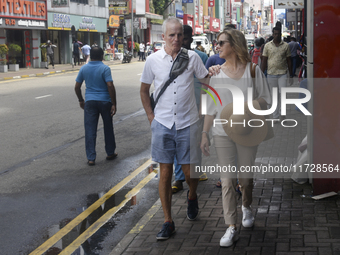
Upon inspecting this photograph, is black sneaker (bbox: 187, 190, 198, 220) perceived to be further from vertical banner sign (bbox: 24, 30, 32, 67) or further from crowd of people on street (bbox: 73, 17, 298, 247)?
vertical banner sign (bbox: 24, 30, 32, 67)

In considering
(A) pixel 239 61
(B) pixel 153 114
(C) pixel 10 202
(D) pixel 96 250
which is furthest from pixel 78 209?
(A) pixel 239 61

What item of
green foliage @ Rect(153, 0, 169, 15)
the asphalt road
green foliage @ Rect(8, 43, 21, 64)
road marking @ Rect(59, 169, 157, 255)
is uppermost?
green foliage @ Rect(153, 0, 169, 15)

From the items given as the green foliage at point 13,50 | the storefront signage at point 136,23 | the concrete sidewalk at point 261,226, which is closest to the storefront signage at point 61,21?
the green foliage at point 13,50

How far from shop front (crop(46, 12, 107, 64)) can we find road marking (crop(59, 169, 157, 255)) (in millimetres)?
31398

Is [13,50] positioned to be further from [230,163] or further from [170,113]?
[230,163]

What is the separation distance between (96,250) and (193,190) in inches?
43.2

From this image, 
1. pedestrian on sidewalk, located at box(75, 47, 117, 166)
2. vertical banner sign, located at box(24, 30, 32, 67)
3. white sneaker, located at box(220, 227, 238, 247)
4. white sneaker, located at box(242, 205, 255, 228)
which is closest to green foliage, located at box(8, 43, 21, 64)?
vertical banner sign, located at box(24, 30, 32, 67)

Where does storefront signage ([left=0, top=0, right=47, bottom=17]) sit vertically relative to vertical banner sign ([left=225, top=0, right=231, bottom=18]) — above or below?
below

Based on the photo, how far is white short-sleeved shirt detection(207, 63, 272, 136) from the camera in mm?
4578

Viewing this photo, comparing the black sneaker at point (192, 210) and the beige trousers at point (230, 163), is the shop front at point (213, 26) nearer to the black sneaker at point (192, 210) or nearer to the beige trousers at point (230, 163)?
the black sneaker at point (192, 210)

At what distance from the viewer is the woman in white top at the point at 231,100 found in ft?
14.9

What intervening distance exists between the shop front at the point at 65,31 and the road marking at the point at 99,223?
31.4 metres

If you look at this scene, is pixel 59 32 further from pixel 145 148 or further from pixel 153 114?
pixel 153 114

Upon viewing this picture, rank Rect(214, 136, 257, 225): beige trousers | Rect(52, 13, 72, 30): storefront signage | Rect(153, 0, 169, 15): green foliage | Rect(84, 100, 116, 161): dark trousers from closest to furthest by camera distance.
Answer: Rect(214, 136, 257, 225): beige trousers, Rect(84, 100, 116, 161): dark trousers, Rect(52, 13, 72, 30): storefront signage, Rect(153, 0, 169, 15): green foliage
